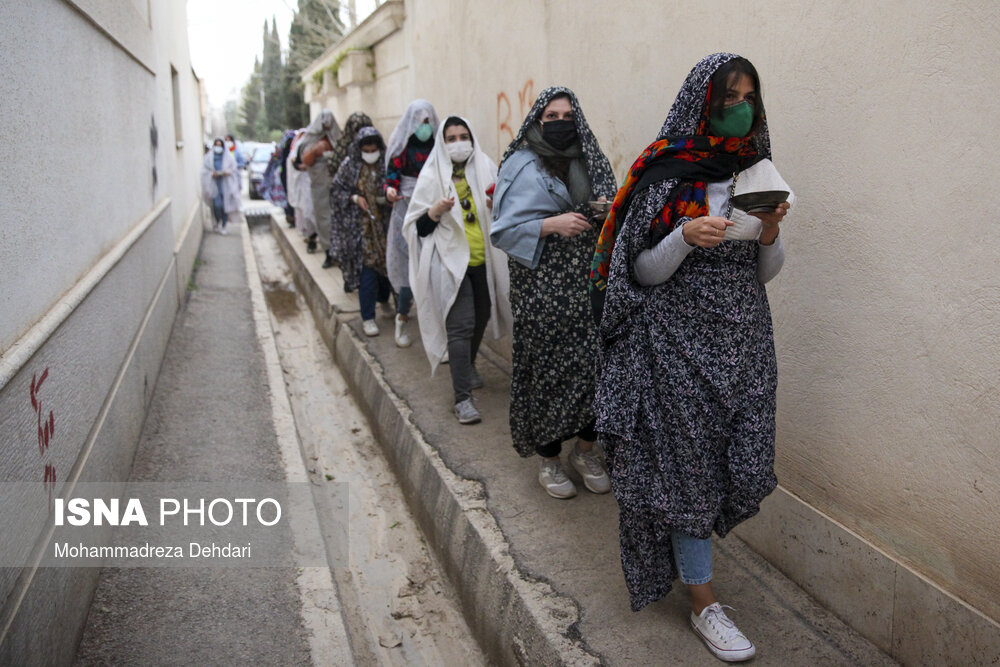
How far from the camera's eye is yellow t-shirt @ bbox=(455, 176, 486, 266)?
464 cm

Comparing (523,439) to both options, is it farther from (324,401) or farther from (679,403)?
(324,401)

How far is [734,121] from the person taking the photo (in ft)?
7.79

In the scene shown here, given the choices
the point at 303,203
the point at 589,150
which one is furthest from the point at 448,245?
the point at 303,203

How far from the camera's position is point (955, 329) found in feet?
7.38

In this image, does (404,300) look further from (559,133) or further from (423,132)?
(559,133)

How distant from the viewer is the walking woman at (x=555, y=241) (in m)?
3.42

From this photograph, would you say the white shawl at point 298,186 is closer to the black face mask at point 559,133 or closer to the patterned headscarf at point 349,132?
the patterned headscarf at point 349,132

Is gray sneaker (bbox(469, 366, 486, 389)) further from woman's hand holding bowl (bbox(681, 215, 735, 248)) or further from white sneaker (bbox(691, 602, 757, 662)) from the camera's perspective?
woman's hand holding bowl (bbox(681, 215, 735, 248))

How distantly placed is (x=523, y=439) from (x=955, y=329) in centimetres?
195

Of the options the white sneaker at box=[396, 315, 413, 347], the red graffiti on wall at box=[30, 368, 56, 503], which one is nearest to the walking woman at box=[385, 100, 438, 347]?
the white sneaker at box=[396, 315, 413, 347]

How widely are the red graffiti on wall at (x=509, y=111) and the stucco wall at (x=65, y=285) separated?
2.41 m

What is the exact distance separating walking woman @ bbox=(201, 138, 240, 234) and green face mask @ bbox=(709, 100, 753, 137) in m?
13.6

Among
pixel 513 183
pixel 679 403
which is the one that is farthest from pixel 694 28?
pixel 679 403

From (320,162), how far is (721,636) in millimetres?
7949
